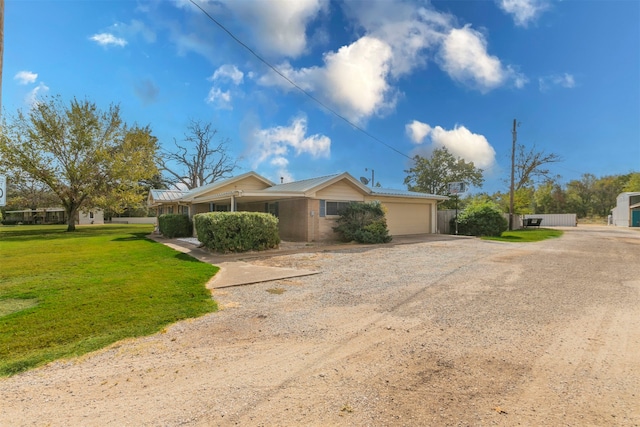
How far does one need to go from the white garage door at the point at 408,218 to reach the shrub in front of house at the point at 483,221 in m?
2.33

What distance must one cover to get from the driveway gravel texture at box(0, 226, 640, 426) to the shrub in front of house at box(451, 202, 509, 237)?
47.2ft

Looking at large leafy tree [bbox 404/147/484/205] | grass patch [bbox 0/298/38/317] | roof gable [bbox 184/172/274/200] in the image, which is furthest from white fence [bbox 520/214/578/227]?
grass patch [bbox 0/298/38/317]

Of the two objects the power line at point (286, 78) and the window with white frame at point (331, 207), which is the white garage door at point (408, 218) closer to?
the window with white frame at point (331, 207)

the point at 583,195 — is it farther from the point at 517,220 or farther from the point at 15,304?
the point at 15,304

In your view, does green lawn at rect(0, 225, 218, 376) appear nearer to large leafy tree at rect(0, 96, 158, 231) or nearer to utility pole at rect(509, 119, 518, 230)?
large leafy tree at rect(0, 96, 158, 231)

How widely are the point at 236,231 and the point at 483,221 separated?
15.4 m

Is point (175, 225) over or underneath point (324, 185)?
underneath

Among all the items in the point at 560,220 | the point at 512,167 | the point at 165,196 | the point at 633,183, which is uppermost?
the point at 633,183

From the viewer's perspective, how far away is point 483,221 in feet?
64.0

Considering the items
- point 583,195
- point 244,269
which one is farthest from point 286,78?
point 583,195

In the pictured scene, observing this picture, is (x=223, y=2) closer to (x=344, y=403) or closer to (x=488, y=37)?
(x=344, y=403)

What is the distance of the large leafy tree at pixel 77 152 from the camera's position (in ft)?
78.2

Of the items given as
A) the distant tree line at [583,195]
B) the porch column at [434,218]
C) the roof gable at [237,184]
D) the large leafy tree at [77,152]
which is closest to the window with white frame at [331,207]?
the roof gable at [237,184]

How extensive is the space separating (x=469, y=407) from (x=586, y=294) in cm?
504
